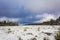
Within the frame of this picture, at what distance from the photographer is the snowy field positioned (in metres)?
1.80

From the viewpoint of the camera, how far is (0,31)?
181 centimetres

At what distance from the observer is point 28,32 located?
1812mm

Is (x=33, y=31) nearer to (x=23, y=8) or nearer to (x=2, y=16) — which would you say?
(x=23, y=8)

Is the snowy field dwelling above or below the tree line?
below

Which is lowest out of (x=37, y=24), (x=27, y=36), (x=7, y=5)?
(x=27, y=36)

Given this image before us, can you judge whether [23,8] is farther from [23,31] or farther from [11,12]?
[23,31]

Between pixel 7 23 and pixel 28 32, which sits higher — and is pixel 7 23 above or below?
above

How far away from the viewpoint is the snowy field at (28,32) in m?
1.80

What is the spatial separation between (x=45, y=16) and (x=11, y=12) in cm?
46

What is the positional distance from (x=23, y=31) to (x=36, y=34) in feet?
0.58

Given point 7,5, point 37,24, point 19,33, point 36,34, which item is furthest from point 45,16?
point 7,5

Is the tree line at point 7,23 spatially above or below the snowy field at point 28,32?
above

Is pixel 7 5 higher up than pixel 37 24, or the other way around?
pixel 7 5

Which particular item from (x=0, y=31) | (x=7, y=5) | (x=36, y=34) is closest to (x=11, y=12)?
(x=7, y=5)
